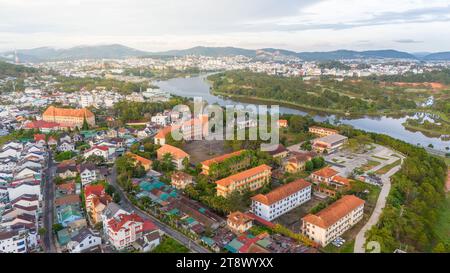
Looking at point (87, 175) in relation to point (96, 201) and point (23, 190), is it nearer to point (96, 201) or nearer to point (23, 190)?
point (23, 190)

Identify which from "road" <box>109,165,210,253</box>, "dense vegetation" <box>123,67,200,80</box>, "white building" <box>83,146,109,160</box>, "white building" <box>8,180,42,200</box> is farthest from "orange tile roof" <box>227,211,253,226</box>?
"dense vegetation" <box>123,67,200,80</box>

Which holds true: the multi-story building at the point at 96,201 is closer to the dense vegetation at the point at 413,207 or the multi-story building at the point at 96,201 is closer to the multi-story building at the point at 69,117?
the dense vegetation at the point at 413,207

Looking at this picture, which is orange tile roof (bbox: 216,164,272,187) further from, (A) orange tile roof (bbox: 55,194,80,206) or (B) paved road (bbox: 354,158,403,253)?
(A) orange tile roof (bbox: 55,194,80,206)

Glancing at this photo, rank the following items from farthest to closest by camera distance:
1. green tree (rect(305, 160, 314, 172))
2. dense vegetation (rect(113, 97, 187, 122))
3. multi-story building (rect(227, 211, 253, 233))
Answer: dense vegetation (rect(113, 97, 187, 122))
green tree (rect(305, 160, 314, 172))
multi-story building (rect(227, 211, 253, 233))
